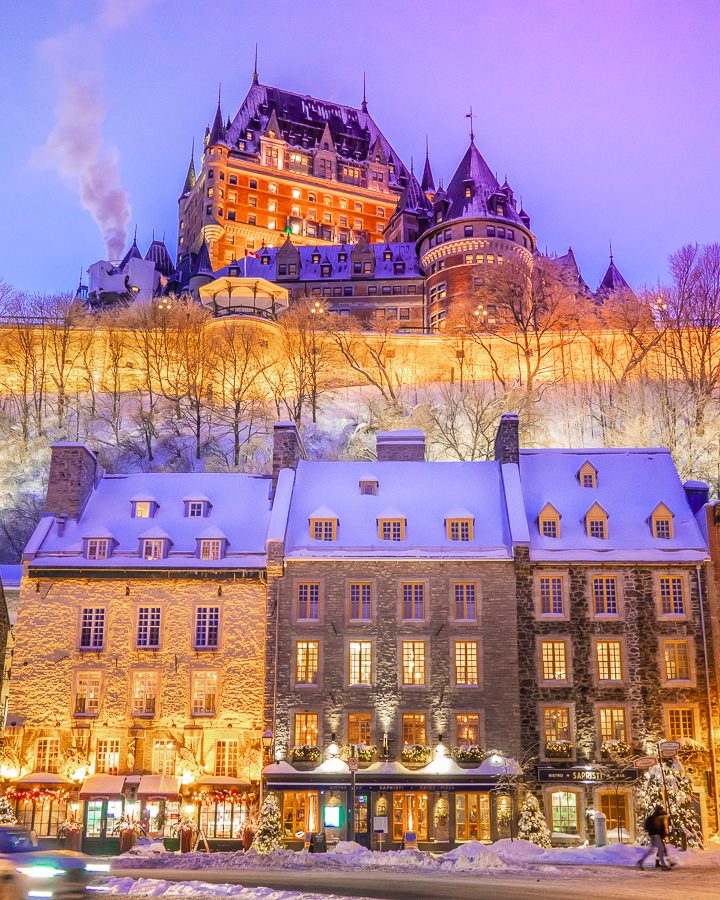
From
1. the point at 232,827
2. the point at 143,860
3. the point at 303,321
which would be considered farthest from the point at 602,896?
the point at 303,321

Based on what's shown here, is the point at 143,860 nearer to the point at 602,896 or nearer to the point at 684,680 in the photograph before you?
the point at 602,896

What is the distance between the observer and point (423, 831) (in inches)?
1320

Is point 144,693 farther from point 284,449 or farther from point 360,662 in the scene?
point 284,449

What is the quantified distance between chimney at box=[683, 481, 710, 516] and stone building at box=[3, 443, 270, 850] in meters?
16.2

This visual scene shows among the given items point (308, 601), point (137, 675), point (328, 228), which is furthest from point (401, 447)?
A: point (328, 228)

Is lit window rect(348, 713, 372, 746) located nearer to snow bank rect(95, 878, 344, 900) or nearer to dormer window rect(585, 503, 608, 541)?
dormer window rect(585, 503, 608, 541)

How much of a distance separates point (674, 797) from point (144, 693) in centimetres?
1786

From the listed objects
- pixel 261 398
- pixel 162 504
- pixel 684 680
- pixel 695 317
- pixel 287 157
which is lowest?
pixel 684 680

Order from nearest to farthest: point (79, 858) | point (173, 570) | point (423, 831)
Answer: point (79, 858) → point (423, 831) → point (173, 570)

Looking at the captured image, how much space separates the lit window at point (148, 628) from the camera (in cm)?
3581

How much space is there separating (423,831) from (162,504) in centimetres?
1570

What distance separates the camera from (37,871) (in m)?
17.7

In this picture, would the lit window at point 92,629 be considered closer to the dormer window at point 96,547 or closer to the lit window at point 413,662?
the dormer window at point 96,547

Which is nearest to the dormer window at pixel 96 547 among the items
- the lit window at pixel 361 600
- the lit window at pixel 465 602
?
the lit window at pixel 361 600
